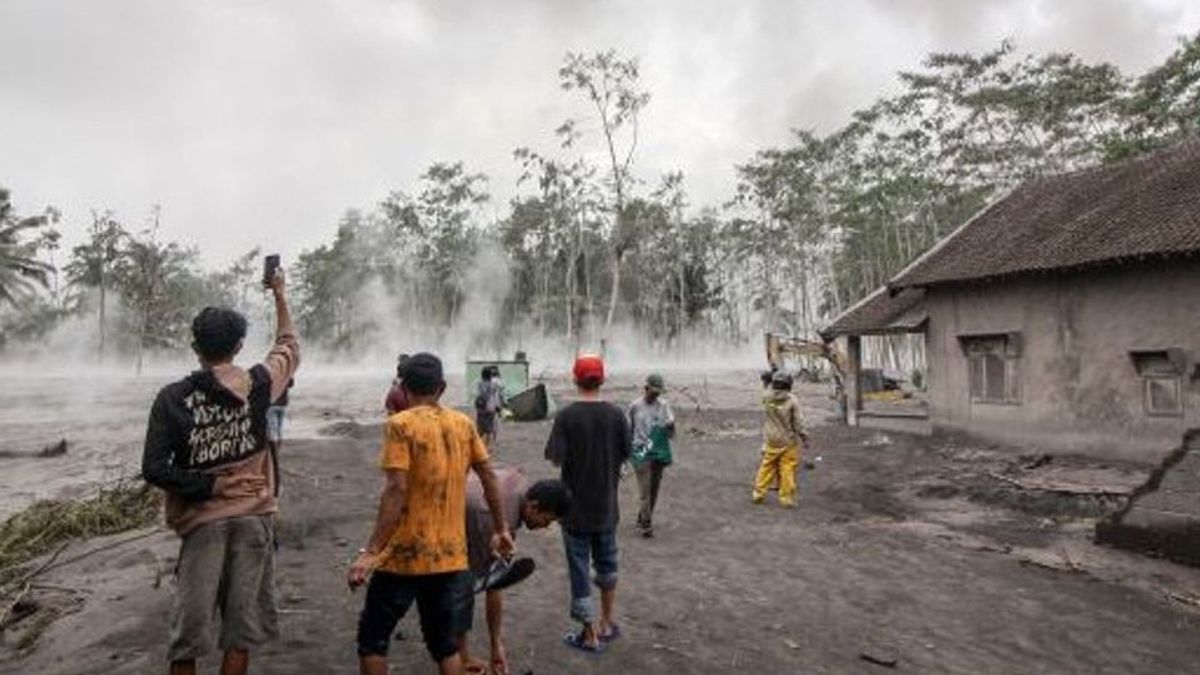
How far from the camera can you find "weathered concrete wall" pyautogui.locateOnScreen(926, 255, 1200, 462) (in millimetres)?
14594

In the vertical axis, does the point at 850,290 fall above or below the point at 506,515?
above

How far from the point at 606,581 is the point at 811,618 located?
2.01 meters

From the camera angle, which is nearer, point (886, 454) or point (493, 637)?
point (493, 637)

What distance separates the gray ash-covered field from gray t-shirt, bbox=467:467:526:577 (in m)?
1.21

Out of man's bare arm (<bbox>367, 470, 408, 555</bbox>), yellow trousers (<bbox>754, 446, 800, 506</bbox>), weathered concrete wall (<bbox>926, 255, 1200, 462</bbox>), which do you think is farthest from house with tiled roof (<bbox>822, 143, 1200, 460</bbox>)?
man's bare arm (<bbox>367, 470, 408, 555</bbox>)

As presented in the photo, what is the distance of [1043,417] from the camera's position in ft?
55.3

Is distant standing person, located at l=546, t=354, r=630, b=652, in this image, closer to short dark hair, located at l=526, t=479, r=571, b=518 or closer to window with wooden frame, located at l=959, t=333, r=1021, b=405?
short dark hair, located at l=526, t=479, r=571, b=518

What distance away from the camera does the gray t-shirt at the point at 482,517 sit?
4.50 m

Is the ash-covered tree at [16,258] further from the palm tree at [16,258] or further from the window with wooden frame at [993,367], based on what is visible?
the window with wooden frame at [993,367]

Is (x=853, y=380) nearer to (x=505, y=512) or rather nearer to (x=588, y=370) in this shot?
(x=588, y=370)

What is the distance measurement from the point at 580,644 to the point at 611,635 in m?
0.25

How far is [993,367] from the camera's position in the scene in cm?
1814

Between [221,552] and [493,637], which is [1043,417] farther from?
[221,552]

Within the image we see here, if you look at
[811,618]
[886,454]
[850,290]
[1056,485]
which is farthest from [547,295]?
[811,618]
